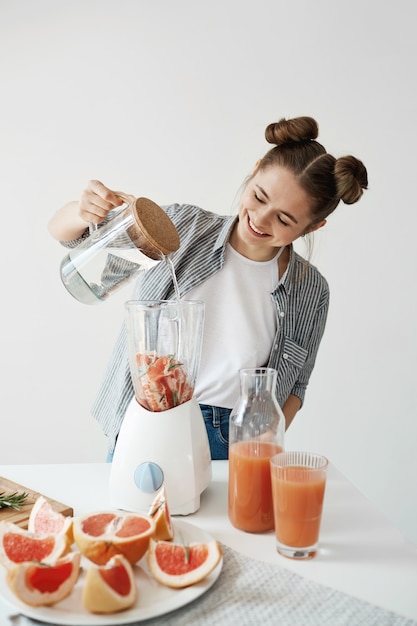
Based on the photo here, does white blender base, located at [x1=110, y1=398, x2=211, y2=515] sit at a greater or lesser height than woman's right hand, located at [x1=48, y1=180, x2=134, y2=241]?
lesser

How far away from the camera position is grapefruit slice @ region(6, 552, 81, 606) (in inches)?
32.6

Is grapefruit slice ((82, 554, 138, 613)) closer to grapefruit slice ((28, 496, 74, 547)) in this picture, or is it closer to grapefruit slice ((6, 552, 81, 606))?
grapefruit slice ((6, 552, 81, 606))

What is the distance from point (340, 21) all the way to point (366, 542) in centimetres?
216

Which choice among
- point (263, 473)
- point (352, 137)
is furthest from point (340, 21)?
point (263, 473)

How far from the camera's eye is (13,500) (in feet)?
3.82

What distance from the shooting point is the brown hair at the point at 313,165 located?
1573 mm

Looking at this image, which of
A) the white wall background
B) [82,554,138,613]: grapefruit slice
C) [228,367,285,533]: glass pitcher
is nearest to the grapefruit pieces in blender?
[228,367,285,533]: glass pitcher

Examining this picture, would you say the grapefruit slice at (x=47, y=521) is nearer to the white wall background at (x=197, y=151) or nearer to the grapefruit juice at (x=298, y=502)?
the grapefruit juice at (x=298, y=502)

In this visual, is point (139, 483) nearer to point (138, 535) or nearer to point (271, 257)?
point (138, 535)

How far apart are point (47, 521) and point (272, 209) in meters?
0.85

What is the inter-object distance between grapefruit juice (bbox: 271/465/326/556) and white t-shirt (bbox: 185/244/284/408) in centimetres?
59

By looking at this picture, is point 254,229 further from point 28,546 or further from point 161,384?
point 28,546

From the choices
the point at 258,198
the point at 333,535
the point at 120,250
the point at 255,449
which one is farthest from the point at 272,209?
the point at 333,535

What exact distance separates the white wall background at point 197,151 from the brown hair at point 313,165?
1.06 metres
